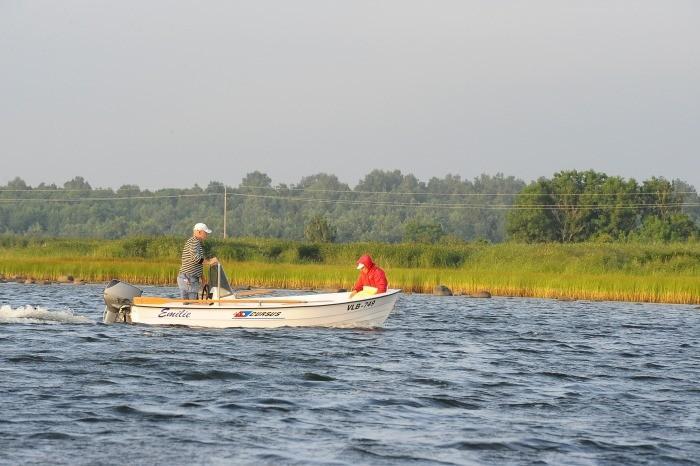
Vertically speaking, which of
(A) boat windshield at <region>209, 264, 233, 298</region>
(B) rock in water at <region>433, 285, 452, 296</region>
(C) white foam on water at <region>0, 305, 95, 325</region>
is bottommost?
(B) rock in water at <region>433, 285, 452, 296</region>

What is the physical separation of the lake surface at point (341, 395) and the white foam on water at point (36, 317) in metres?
0.05

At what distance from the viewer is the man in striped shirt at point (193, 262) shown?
78.1ft

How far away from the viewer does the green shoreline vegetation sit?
4177cm

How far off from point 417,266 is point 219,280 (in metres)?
34.1

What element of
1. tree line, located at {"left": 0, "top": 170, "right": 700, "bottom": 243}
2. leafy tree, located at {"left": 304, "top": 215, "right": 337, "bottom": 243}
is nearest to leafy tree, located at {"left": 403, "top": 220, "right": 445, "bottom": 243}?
tree line, located at {"left": 0, "top": 170, "right": 700, "bottom": 243}

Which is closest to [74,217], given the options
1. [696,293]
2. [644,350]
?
[696,293]

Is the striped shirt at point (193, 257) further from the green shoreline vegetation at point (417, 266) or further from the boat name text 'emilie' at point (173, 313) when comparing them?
the green shoreline vegetation at point (417, 266)

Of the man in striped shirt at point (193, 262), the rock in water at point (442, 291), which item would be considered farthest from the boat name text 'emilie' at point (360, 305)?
the rock in water at point (442, 291)

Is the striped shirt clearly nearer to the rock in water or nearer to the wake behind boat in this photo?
the wake behind boat

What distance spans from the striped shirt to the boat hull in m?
0.76

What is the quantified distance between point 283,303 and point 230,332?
1.40 m

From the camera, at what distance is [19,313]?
27.5 meters

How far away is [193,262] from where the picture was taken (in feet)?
79.1

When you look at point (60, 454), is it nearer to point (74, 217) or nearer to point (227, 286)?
point (227, 286)
